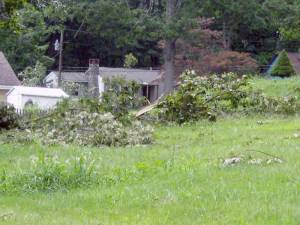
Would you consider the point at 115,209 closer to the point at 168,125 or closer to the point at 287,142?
the point at 287,142

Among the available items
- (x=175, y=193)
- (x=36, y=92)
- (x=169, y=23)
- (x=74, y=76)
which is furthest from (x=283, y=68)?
(x=175, y=193)

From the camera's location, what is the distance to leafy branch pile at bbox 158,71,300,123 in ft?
62.7

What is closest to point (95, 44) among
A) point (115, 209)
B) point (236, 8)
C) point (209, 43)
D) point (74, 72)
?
point (74, 72)

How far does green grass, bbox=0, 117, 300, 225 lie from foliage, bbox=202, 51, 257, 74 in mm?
34336

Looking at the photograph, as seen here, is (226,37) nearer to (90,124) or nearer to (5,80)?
(5,80)

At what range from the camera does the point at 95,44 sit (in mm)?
62594

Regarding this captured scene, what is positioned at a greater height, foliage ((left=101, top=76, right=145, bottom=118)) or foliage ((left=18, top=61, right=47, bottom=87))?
foliage ((left=101, top=76, right=145, bottom=118))

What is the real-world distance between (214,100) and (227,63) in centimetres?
2677

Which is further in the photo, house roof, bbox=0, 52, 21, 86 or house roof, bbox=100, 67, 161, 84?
house roof, bbox=100, 67, 161, 84

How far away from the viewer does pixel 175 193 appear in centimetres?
781

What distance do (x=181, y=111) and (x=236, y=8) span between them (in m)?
24.6

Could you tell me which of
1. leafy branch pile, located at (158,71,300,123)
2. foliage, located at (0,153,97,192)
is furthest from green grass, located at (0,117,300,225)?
leafy branch pile, located at (158,71,300,123)

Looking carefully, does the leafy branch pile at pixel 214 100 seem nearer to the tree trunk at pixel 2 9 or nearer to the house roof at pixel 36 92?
the tree trunk at pixel 2 9

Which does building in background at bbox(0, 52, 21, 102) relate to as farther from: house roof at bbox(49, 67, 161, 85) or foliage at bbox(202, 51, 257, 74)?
foliage at bbox(202, 51, 257, 74)
